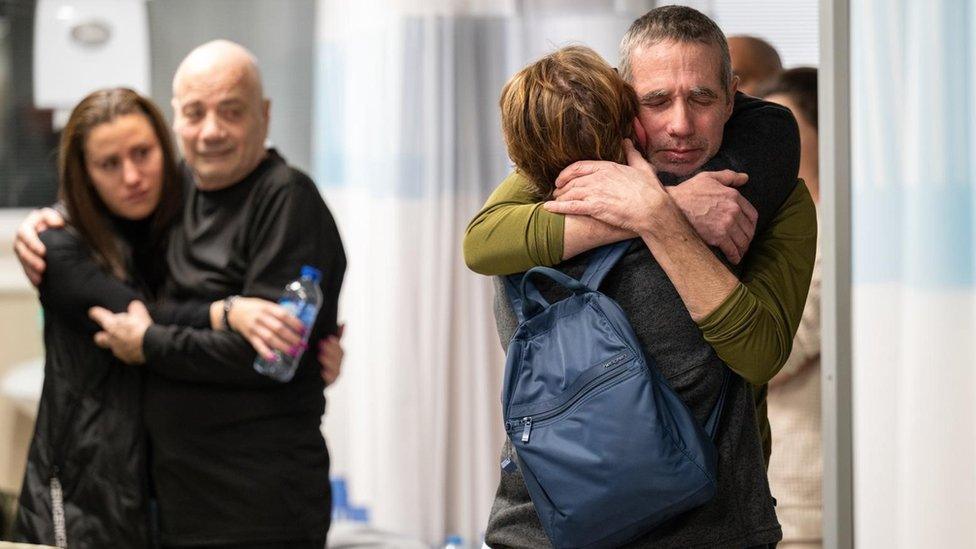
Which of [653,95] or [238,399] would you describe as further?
[238,399]

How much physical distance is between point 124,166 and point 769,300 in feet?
4.56

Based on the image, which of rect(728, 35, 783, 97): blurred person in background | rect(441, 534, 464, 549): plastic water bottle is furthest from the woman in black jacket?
rect(441, 534, 464, 549): plastic water bottle

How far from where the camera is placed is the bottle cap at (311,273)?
2113 millimetres

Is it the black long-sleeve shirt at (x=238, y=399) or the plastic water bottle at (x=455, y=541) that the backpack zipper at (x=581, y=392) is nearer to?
the black long-sleeve shirt at (x=238, y=399)

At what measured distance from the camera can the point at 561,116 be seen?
125 centimetres

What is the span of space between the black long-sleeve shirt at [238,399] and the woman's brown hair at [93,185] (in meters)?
0.11

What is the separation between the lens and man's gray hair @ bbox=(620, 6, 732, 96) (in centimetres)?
130

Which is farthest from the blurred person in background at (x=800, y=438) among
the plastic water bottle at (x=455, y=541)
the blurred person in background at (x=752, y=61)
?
the plastic water bottle at (x=455, y=541)

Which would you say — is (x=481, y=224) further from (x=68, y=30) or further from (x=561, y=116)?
(x=68, y=30)

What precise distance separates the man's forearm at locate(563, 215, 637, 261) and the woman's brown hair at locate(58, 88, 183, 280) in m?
1.20

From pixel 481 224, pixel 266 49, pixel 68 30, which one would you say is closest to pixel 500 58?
pixel 266 49

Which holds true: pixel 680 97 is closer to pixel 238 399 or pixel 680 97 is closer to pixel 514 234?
pixel 514 234

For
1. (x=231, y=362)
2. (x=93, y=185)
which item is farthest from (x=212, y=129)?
(x=231, y=362)

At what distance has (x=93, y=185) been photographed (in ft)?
7.45
